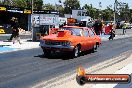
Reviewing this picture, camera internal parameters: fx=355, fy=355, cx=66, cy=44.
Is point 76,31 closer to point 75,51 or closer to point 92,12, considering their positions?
point 75,51

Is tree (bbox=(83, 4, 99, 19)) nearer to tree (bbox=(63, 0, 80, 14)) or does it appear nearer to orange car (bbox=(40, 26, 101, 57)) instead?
tree (bbox=(63, 0, 80, 14))

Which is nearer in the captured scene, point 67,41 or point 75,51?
point 67,41

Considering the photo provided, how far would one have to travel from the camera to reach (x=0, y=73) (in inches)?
432

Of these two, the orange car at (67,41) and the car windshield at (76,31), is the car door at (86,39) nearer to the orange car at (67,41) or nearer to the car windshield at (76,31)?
the orange car at (67,41)

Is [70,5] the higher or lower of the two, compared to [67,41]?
higher

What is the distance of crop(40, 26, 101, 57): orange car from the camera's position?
16.0 metres

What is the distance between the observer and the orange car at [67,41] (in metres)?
16.0

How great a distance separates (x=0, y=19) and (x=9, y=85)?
3880cm

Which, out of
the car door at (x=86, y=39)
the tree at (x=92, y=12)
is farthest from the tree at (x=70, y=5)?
the car door at (x=86, y=39)

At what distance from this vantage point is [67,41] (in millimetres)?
15984

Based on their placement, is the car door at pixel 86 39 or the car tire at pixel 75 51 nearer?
the car tire at pixel 75 51

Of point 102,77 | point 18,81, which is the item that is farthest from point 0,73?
point 102,77

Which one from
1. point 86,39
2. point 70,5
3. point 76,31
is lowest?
point 86,39

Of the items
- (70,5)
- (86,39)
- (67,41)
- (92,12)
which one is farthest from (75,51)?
(70,5)
